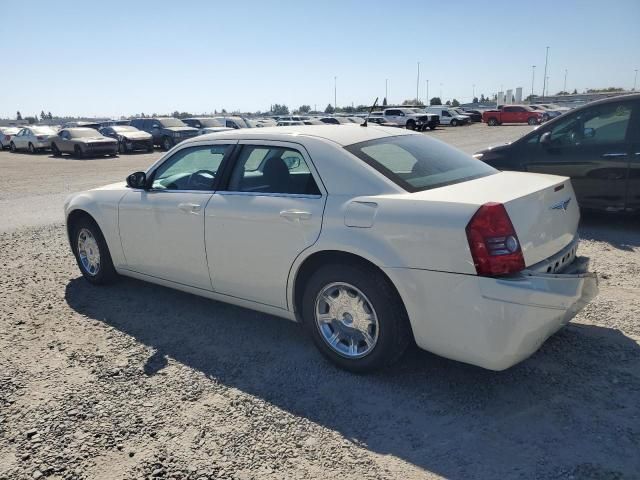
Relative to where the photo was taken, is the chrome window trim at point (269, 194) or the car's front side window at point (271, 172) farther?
the car's front side window at point (271, 172)

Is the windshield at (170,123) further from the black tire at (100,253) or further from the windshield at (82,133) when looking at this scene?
the black tire at (100,253)

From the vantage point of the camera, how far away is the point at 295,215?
11.7 ft

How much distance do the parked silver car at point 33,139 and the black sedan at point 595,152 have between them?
26.0 metres

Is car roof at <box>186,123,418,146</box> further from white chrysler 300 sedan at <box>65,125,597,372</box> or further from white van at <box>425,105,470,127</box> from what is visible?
white van at <box>425,105,470,127</box>

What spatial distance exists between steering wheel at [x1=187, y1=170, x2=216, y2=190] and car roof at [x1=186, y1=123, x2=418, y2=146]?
302 millimetres

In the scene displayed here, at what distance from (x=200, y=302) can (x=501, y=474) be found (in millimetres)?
3185

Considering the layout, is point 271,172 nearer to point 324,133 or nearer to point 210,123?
point 324,133

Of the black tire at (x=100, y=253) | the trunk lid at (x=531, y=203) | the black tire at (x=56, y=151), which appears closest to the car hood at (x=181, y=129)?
the black tire at (x=56, y=151)

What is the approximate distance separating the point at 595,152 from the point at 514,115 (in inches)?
1556

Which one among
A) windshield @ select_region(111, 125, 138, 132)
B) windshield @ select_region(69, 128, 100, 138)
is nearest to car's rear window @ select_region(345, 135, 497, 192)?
windshield @ select_region(69, 128, 100, 138)

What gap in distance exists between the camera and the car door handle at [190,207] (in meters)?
4.16

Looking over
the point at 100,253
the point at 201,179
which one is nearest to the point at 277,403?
the point at 201,179

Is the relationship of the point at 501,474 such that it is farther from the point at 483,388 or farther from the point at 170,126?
the point at 170,126

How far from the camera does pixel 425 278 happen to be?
3.04 m
